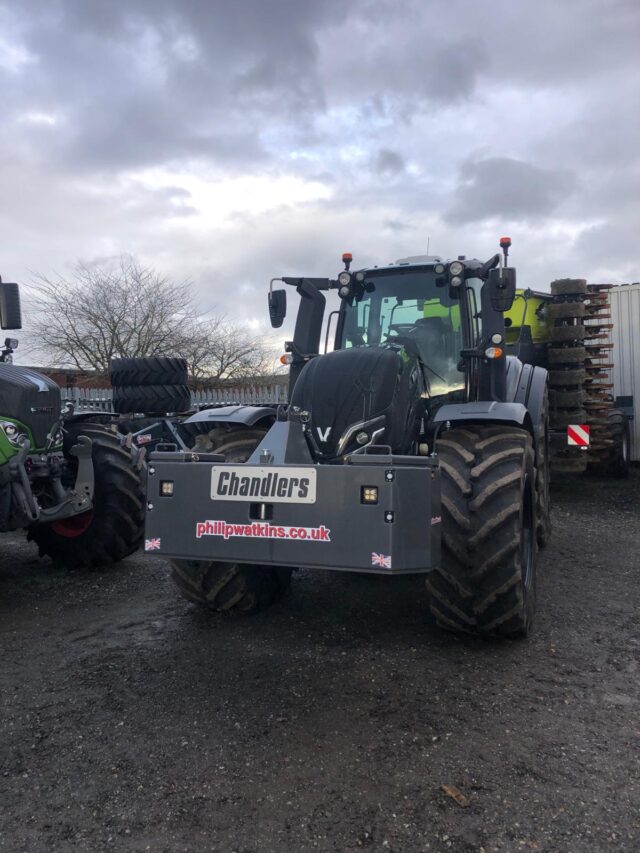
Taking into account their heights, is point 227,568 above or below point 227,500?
below

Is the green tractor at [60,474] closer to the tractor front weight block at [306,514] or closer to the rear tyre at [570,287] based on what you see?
the tractor front weight block at [306,514]

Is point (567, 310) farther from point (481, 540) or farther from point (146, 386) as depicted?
point (481, 540)

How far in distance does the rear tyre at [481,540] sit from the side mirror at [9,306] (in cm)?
363

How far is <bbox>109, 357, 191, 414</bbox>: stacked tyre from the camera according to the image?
34.3 feet

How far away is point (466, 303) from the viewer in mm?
5414

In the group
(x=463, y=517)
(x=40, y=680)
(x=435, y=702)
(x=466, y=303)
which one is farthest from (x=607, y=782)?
(x=466, y=303)

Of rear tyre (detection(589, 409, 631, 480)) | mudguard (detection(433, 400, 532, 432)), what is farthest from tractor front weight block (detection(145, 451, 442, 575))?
rear tyre (detection(589, 409, 631, 480))

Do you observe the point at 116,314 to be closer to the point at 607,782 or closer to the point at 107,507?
the point at 107,507

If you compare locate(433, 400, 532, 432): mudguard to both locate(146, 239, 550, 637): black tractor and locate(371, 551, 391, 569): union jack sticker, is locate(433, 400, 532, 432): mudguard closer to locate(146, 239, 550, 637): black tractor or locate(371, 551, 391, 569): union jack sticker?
locate(146, 239, 550, 637): black tractor

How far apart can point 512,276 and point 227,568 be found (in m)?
2.74

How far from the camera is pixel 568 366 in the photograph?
34.1 ft

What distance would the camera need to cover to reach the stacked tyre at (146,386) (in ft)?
34.3

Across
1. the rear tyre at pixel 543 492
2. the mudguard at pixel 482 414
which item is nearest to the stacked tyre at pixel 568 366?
the rear tyre at pixel 543 492

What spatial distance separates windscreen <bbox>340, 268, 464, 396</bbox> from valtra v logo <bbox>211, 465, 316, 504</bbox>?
6.20 feet
